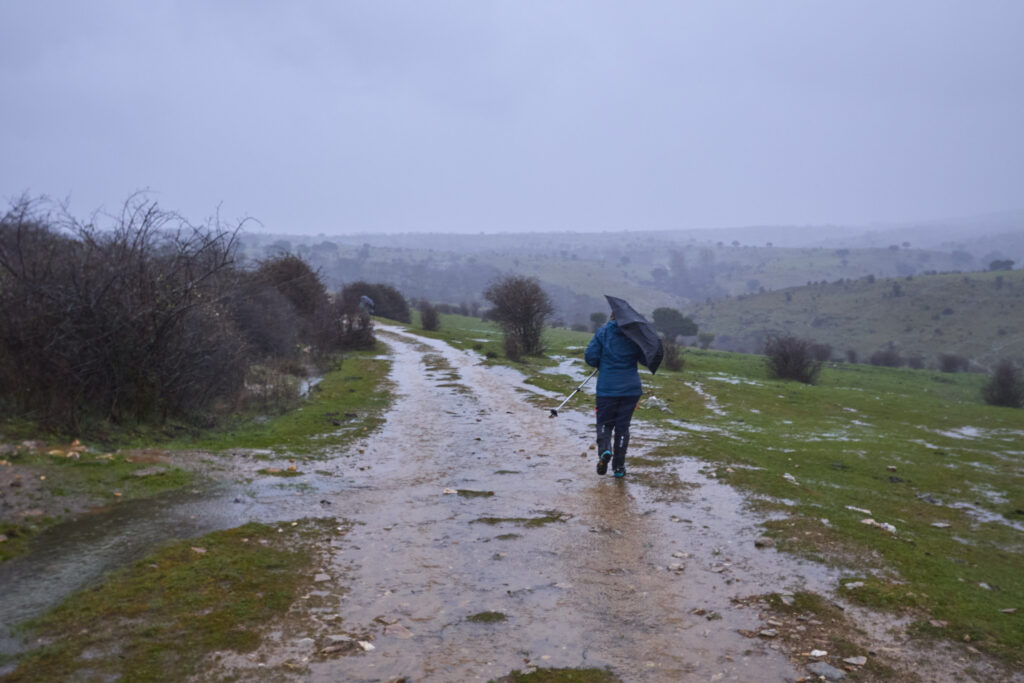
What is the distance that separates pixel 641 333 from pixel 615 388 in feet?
2.80

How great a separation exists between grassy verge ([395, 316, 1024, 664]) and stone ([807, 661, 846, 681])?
1004 millimetres

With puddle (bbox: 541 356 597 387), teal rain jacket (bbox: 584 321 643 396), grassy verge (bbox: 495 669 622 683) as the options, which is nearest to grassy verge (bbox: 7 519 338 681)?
grassy verge (bbox: 495 669 622 683)

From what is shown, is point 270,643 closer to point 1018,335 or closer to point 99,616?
point 99,616

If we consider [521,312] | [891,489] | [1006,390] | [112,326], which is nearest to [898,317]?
[1006,390]

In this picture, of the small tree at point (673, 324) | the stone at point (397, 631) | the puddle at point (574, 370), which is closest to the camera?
the stone at point (397, 631)

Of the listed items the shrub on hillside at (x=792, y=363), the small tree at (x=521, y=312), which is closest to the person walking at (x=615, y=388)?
the small tree at (x=521, y=312)

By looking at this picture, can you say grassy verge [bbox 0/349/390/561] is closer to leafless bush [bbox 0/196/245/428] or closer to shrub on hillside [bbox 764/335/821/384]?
leafless bush [bbox 0/196/245/428]

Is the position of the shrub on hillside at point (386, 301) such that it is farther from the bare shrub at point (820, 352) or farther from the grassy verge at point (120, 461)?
the grassy verge at point (120, 461)

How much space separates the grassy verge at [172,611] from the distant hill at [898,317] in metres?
74.4

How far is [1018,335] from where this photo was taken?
74.4 metres

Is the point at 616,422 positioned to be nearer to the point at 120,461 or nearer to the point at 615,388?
the point at 615,388

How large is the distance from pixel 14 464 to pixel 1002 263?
13875cm

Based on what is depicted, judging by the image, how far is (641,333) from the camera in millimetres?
9297

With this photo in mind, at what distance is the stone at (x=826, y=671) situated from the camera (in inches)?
165
